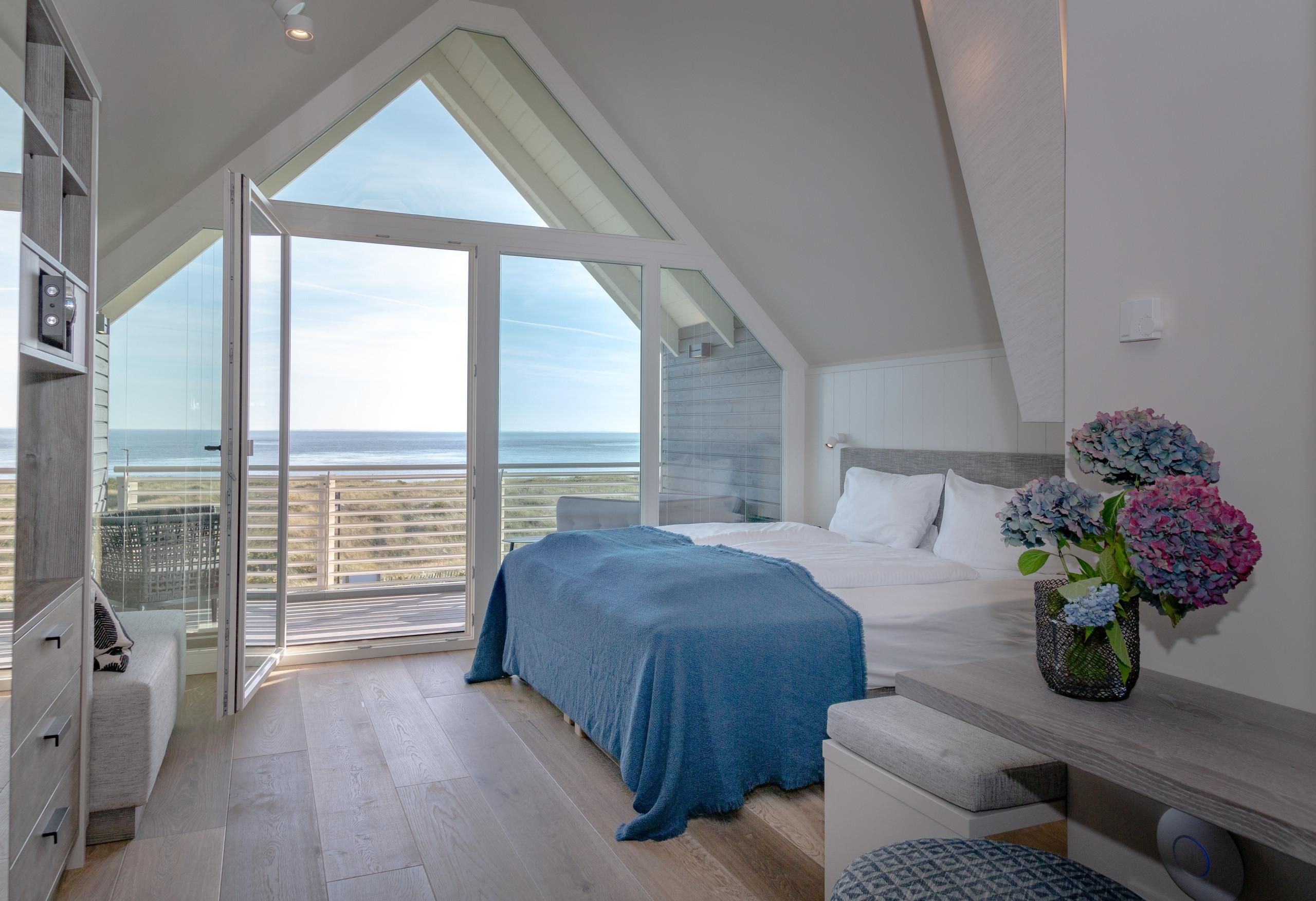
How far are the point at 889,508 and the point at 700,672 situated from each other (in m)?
1.95

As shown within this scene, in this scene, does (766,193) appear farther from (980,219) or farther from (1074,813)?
(1074,813)

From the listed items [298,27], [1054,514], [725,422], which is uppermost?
[298,27]

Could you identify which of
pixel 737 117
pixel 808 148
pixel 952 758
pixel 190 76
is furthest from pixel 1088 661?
pixel 190 76

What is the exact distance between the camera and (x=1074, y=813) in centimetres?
178

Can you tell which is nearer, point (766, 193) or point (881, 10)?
point (881, 10)

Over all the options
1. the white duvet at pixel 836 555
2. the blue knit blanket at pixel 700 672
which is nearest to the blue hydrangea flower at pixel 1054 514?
the blue knit blanket at pixel 700 672

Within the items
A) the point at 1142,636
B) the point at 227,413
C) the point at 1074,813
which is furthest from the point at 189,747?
the point at 1142,636

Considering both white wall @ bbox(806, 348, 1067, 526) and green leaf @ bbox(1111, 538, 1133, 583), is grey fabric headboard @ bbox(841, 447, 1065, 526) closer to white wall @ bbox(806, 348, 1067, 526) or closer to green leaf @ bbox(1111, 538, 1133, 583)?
white wall @ bbox(806, 348, 1067, 526)

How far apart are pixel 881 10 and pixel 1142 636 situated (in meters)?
2.33

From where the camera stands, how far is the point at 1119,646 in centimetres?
130

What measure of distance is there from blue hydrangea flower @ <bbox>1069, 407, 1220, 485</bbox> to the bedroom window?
3652 mm

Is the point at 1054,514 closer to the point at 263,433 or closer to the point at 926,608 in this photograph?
the point at 926,608

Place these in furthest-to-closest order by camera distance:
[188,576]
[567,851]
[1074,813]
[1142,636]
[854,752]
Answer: [188,576]
[567,851]
[854,752]
[1074,813]
[1142,636]

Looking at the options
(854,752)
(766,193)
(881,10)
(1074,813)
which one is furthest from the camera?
(766,193)
